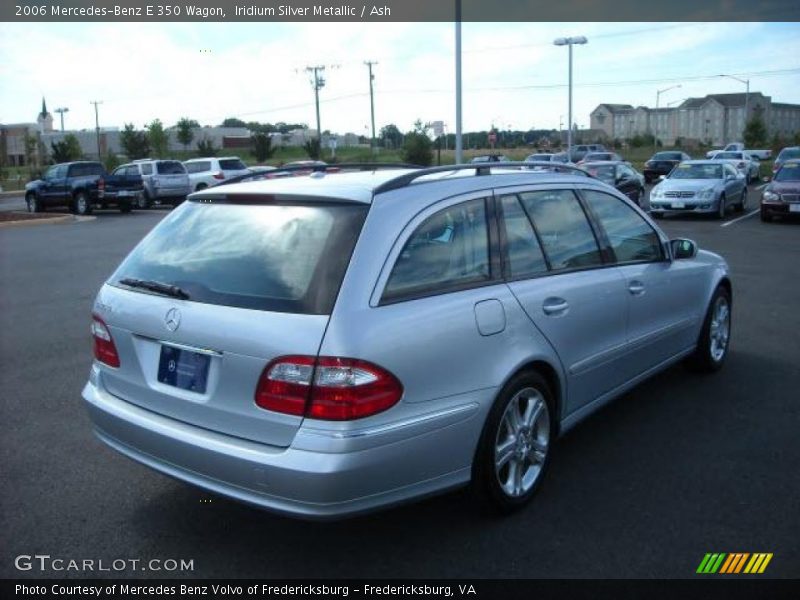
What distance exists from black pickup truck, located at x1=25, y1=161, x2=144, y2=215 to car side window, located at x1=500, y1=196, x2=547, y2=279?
24.6m

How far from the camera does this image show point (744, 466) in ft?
14.2

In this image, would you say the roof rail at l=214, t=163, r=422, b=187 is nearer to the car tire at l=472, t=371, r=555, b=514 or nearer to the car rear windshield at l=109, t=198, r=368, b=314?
the car rear windshield at l=109, t=198, r=368, b=314

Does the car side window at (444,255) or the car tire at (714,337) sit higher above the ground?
the car side window at (444,255)

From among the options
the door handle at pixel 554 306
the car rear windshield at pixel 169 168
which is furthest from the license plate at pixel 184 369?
the car rear windshield at pixel 169 168

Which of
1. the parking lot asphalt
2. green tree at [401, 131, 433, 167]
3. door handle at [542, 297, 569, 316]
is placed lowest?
the parking lot asphalt

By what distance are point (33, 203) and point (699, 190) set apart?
21868 millimetres

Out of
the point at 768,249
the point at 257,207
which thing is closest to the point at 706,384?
the point at 257,207

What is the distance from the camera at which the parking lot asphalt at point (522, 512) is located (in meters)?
3.39

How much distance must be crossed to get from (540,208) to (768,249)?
1142 cm

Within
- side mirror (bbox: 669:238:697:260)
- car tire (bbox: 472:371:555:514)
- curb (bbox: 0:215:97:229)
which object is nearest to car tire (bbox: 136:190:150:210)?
curb (bbox: 0:215:97:229)

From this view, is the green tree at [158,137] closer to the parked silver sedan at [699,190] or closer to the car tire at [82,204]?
the car tire at [82,204]

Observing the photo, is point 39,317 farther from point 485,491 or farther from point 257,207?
point 485,491

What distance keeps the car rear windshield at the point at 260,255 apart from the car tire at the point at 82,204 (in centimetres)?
2436

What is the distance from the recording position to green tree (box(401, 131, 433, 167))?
47.9 metres
